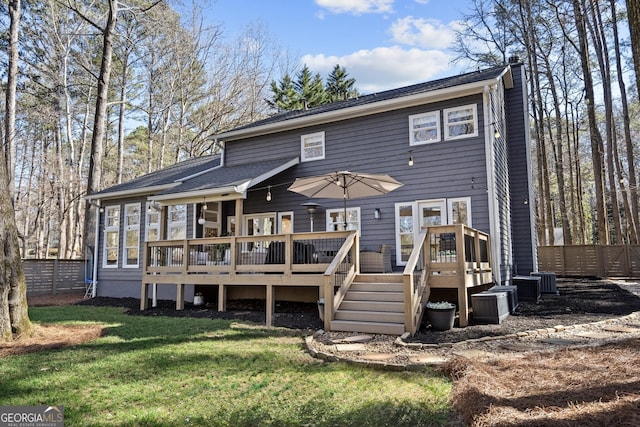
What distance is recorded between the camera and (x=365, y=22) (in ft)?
55.8

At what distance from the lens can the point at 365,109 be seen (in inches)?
432

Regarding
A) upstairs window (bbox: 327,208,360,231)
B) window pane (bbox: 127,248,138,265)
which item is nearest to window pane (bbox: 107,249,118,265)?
window pane (bbox: 127,248,138,265)

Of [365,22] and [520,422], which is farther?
[365,22]

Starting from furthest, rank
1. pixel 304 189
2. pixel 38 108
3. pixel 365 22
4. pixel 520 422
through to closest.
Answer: pixel 38 108 < pixel 365 22 < pixel 304 189 < pixel 520 422

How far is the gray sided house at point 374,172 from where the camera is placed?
32.4 feet

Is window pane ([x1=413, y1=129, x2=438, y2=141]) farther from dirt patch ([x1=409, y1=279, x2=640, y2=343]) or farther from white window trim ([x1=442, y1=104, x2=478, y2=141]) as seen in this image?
dirt patch ([x1=409, y1=279, x2=640, y2=343])

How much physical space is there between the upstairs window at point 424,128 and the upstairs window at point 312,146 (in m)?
2.72

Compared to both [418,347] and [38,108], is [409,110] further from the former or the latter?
[38,108]

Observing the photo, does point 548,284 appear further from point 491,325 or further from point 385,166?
point 491,325

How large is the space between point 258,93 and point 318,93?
7.33 metres

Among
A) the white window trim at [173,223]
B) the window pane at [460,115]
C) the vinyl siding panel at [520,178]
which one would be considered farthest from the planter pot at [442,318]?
the white window trim at [173,223]

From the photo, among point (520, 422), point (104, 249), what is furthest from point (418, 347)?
point (104, 249)

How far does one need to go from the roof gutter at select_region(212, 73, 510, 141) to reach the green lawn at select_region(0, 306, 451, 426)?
6.90 m

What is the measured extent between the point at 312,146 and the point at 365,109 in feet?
6.80
